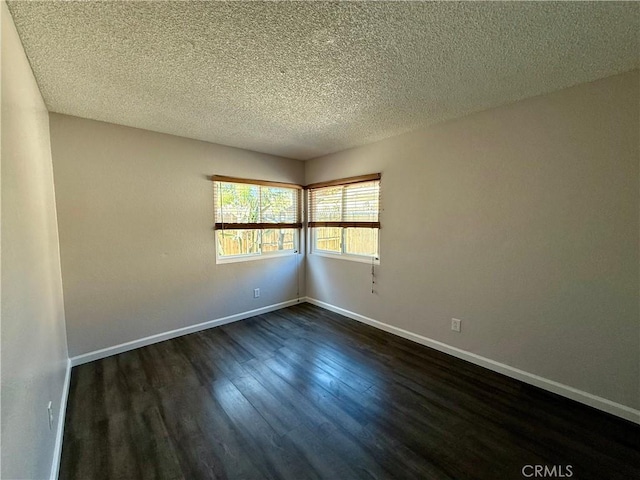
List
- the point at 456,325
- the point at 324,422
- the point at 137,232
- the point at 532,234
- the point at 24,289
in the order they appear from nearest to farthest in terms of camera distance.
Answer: the point at 24,289 → the point at 324,422 → the point at 532,234 → the point at 456,325 → the point at 137,232

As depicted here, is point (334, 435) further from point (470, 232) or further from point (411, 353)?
point (470, 232)

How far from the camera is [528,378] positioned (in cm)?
219

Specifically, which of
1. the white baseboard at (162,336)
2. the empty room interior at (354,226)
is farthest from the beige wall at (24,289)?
the white baseboard at (162,336)

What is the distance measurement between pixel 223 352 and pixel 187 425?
3.15ft

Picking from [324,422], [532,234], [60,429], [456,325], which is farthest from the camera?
[456,325]

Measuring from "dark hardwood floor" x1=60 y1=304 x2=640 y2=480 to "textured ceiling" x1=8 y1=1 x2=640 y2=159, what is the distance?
2.31 metres

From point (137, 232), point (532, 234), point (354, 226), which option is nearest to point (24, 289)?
point (137, 232)

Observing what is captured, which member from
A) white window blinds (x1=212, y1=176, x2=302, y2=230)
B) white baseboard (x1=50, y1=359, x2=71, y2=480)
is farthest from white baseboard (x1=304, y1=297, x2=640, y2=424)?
white baseboard (x1=50, y1=359, x2=71, y2=480)

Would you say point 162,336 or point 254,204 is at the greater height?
point 254,204

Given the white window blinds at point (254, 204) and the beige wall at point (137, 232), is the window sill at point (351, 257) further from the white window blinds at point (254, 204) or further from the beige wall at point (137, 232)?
the beige wall at point (137, 232)

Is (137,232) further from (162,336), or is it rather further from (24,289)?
(24,289)

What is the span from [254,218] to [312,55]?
2.45 m

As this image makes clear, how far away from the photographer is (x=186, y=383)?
2221 millimetres

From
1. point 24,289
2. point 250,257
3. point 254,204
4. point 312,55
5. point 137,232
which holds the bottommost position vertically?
point 250,257
